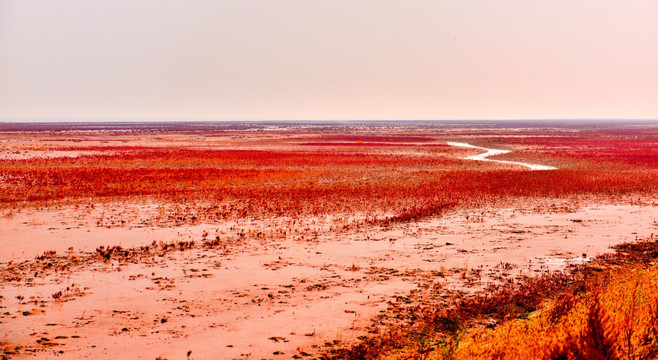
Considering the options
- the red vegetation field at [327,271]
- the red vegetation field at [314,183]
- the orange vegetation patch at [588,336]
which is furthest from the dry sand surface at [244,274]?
the red vegetation field at [314,183]

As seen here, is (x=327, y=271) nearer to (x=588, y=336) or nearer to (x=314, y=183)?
(x=588, y=336)

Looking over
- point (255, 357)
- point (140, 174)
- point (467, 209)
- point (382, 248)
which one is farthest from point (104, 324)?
point (140, 174)

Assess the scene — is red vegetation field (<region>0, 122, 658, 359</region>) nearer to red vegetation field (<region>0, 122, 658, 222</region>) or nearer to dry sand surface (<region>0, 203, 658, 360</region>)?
dry sand surface (<region>0, 203, 658, 360</region>)

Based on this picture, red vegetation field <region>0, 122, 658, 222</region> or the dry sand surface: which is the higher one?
red vegetation field <region>0, 122, 658, 222</region>

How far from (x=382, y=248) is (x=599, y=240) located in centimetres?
752

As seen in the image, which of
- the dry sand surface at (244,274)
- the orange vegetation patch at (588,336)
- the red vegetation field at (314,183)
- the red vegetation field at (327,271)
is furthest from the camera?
the red vegetation field at (314,183)

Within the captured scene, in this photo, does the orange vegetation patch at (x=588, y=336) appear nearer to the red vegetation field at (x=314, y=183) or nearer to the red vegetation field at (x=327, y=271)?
the red vegetation field at (x=327, y=271)

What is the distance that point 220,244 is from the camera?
16.1m

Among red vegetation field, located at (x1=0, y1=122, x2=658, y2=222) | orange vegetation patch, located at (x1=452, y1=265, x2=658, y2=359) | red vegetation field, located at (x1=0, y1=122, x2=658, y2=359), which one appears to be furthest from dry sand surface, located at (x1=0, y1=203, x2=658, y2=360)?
red vegetation field, located at (x1=0, y1=122, x2=658, y2=222)

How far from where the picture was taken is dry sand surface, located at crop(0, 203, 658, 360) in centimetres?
898

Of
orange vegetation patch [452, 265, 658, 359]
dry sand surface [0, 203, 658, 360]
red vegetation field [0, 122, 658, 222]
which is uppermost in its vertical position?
orange vegetation patch [452, 265, 658, 359]

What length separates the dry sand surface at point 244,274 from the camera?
29.5ft

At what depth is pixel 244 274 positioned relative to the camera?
1296cm

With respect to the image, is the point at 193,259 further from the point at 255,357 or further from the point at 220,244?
the point at 255,357
